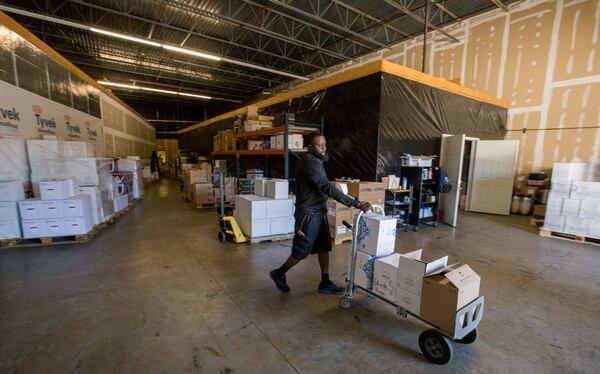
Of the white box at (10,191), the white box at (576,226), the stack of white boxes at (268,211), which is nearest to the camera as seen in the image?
the white box at (10,191)

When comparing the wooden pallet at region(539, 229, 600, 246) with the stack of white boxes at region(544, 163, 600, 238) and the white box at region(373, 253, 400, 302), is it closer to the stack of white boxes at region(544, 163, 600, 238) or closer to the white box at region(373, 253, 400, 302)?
the stack of white boxes at region(544, 163, 600, 238)

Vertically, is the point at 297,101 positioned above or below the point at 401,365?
above

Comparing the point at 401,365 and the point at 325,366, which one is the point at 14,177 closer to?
the point at 325,366

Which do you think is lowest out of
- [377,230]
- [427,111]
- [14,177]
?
[377,230]

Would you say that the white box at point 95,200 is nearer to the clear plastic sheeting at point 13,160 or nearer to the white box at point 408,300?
the clear plastic sheeting at point 13,160

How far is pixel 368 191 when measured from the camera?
487 centimetres

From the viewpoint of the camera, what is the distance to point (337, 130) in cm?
617

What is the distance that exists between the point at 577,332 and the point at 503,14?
29.8 feet

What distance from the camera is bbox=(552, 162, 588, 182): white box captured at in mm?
4930

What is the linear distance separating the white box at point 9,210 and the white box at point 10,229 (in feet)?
0.22

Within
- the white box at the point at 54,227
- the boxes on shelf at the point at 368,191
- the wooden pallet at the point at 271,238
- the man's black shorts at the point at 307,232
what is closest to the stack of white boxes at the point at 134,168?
the white box at the point at 54,227

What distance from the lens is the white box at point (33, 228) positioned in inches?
168

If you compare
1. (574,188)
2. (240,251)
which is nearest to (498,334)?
(240,251)

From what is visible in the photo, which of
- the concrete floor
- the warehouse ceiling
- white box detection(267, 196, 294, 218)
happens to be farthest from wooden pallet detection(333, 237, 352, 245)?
the warehouse ceiling
